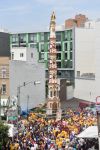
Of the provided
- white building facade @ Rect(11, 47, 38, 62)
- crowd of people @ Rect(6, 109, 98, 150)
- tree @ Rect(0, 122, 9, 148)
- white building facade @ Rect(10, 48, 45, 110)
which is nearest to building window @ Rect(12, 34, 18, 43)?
white building facade @ Rect(11, 47, 38, 62)

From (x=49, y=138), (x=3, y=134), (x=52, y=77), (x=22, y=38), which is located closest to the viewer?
(x=3, y=134)

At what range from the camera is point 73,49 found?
104 m

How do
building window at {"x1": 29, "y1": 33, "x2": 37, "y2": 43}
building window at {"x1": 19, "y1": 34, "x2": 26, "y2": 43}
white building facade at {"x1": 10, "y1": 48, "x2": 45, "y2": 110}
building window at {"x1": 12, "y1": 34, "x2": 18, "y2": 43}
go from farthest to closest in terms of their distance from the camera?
building window at {"x1": 12, "y1": 34, "x2": 18, "y2": 43} → building window at {"x1": 19, "y1": 34, "x2": 26, "y2": 43} → building window at {"x1": 29, "y1": 33, "x2": 37, "y2": 43} → white building facade at {"x1": 10, "y1": 48, "x2": 45, "y2": 110}

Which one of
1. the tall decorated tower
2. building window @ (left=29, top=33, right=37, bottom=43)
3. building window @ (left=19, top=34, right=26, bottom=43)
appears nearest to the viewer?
the tall decorated tower

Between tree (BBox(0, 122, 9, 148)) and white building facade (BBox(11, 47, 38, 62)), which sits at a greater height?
white building facade (BBox(11, 47, 38, 62))

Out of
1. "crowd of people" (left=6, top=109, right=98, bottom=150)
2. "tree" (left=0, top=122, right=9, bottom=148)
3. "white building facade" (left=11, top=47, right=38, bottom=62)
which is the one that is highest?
"white building facade" (left=11, top=47, right=38, bottom=62)

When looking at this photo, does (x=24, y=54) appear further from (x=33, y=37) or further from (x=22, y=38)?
(x=22, y=38)

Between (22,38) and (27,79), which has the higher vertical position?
(22,38)

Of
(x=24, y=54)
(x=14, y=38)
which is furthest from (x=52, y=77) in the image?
(x=14, y=38)

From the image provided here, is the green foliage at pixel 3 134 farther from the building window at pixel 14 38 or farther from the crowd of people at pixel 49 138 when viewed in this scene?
the building window at pixel 14 38

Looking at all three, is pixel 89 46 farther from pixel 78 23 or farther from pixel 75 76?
pixel 78 23

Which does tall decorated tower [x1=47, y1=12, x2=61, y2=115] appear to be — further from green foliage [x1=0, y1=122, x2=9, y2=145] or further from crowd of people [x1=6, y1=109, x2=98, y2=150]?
green foliage [x1=0, y1=122, x2=9, y2=145]

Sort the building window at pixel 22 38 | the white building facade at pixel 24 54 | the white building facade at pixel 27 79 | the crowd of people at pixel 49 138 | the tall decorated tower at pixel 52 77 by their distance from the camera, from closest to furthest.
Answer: the crowd of people at pixel 49 138, the tall decorated tower at pixel 52 77, the white building facade at pixel 27 79, the white building facade at pixel 24 54, the building window at pixel 22 38

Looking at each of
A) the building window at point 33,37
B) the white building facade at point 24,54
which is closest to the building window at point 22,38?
the building window at point 33,37
